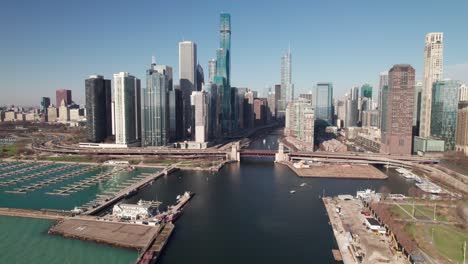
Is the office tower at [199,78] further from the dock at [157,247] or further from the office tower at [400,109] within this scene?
the dock at [157,247]

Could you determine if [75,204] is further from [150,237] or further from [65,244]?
[150,237]

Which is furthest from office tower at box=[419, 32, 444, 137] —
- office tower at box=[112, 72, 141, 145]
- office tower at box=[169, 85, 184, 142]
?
office tower at box=[112, 72, 141, 145]

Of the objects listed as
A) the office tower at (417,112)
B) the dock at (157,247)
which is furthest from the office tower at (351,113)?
the dock at (157,247)

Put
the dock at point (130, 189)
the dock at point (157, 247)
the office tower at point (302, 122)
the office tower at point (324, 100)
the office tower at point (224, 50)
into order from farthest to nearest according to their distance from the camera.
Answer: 1. the office tower at point (324, 100)
2. the office tower at point (224, 50)
3. the office tower at point (302, 122)
4. the dock at point (130, 189)
5. the dock at point (157, 247)

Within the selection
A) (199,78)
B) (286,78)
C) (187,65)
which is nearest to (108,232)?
(187,65)

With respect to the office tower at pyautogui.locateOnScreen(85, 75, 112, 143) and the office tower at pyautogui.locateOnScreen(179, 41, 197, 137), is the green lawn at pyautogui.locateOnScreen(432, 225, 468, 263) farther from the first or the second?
the office tower at pyautogui.locateOnScreen(179, 41, 197, 137)

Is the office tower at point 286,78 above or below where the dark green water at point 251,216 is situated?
above

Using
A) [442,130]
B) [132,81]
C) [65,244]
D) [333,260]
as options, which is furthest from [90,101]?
[442,130]
